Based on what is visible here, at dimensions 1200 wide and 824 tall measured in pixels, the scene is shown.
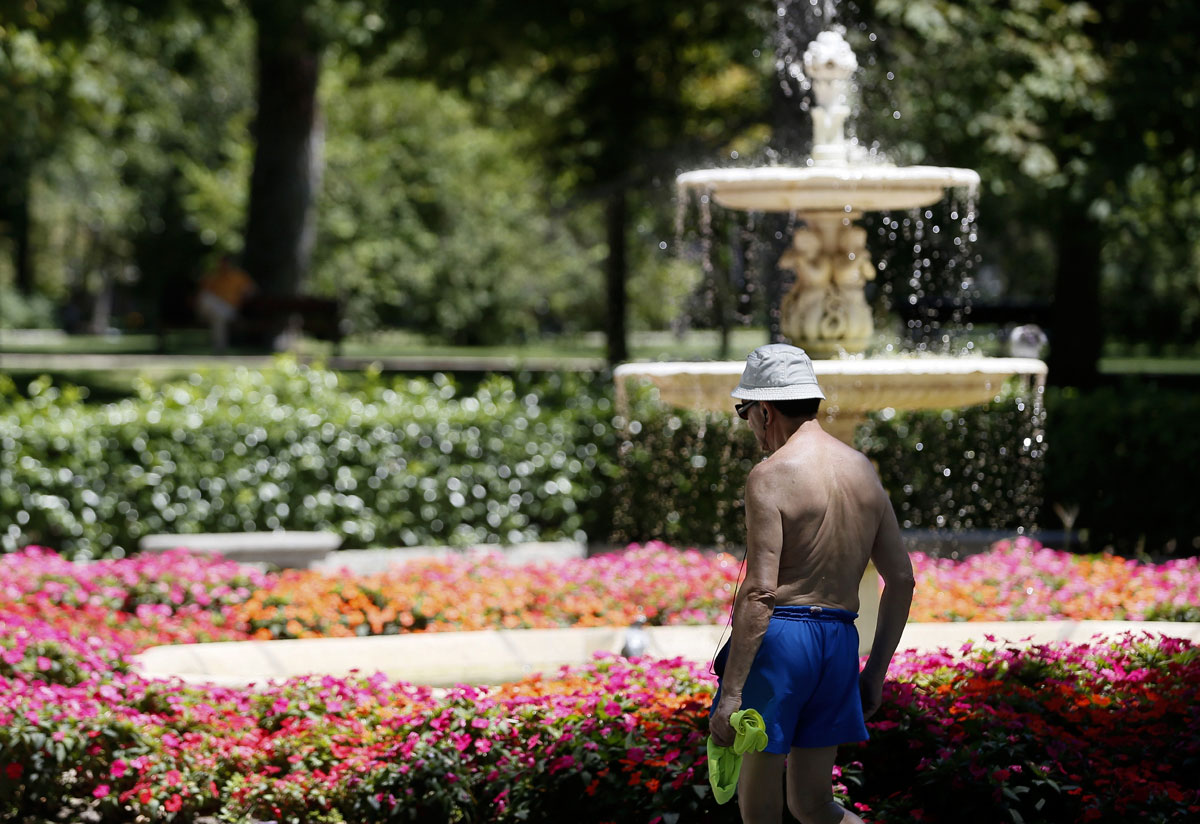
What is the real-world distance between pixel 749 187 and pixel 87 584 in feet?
12.9

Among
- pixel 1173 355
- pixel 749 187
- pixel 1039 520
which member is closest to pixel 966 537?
pixel 1039 520

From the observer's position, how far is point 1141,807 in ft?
12.8

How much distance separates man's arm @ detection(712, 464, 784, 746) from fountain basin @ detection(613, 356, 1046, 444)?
8.42ft

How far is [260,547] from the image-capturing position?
27.1ft

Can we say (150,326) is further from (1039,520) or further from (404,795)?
(404,795)

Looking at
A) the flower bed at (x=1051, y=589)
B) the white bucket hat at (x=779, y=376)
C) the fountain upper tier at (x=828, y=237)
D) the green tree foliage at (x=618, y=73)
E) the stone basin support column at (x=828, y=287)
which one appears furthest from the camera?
the green tree foliage at (x=618, y=73)

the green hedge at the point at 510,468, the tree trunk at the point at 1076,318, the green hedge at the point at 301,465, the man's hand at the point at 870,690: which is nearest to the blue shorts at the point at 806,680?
the man's hand at the point at 870,690

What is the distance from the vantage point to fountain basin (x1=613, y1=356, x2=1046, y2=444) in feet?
19.1

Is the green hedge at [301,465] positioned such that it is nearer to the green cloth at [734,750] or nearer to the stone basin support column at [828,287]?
the stone basin support column at [828,287]

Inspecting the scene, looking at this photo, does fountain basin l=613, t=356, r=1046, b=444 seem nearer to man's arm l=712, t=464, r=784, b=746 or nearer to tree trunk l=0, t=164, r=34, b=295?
man's arm l=712, t=464, r=784, b=746

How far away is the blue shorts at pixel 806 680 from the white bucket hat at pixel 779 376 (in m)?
0.51

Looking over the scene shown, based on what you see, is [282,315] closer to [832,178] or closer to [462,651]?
[462,651]

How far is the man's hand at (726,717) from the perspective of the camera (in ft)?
10.5

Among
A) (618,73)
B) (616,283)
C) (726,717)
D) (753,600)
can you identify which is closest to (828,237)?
(753,600)
